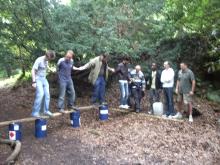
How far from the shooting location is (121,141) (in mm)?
10344

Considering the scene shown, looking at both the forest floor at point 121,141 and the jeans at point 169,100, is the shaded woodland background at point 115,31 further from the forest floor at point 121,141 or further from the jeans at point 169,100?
the forest floor at point 121,141

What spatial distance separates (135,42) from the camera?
16516 millimetres

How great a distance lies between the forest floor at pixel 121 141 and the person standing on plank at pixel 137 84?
0.71 metres

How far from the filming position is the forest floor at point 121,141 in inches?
348

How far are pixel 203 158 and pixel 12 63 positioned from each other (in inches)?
308

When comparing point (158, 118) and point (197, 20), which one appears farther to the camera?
point (197, 20)

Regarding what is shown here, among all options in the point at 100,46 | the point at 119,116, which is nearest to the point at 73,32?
the point at 100,46

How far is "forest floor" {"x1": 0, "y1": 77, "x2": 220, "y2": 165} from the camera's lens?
883cm

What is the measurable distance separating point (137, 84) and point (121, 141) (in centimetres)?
391

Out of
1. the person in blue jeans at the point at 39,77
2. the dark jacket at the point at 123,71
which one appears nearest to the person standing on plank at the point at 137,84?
the dark jacket at the point at 123,71

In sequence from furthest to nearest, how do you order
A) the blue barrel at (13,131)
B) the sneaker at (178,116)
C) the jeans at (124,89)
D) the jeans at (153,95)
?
the jeans at (153,95), the jeans at (124,89), the sneaker at (178,116), the blue barrel at (13,131)

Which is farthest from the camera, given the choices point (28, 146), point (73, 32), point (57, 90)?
point (57, 90)

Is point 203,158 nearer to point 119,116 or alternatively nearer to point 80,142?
point 80,142

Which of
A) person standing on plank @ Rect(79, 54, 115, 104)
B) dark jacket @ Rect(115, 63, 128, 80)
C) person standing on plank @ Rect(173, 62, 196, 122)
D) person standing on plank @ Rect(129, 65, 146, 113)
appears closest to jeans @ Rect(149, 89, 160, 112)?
person standing on plank @ Rect(129, 65, 146, 113)
